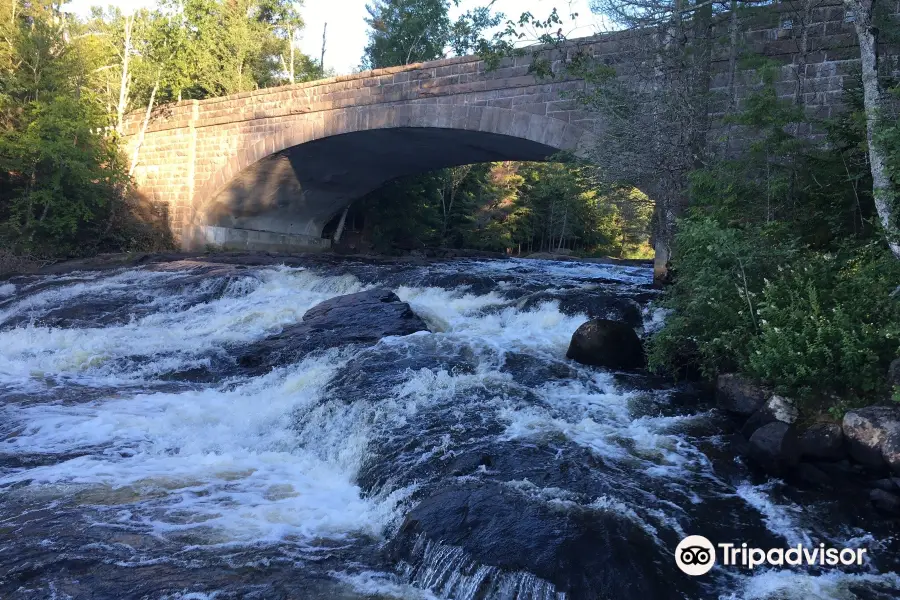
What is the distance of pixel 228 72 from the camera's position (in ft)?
78.5

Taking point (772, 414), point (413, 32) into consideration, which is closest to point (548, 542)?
point (772, 414)

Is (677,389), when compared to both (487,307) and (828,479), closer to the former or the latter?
(828,479)

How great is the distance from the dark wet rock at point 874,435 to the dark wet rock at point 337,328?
5023 millimetres

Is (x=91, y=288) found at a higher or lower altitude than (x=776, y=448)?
lower

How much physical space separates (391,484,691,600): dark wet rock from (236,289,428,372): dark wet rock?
13.6ft

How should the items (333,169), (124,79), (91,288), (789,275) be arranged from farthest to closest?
(124,79) < (333,169) < (91,288) < (789,275)

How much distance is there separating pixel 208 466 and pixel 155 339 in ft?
15.4

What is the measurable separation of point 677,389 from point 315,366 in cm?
383

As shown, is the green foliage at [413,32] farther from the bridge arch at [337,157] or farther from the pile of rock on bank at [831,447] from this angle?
the pile of rock on bank at [831,447]

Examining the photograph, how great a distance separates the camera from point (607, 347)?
7.19 metres

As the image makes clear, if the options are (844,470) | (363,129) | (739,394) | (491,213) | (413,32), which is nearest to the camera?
(844,470)

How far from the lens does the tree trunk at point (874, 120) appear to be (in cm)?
536

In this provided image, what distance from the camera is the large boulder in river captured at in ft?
23.5

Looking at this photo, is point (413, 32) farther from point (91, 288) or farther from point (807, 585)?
point (807, 585)
